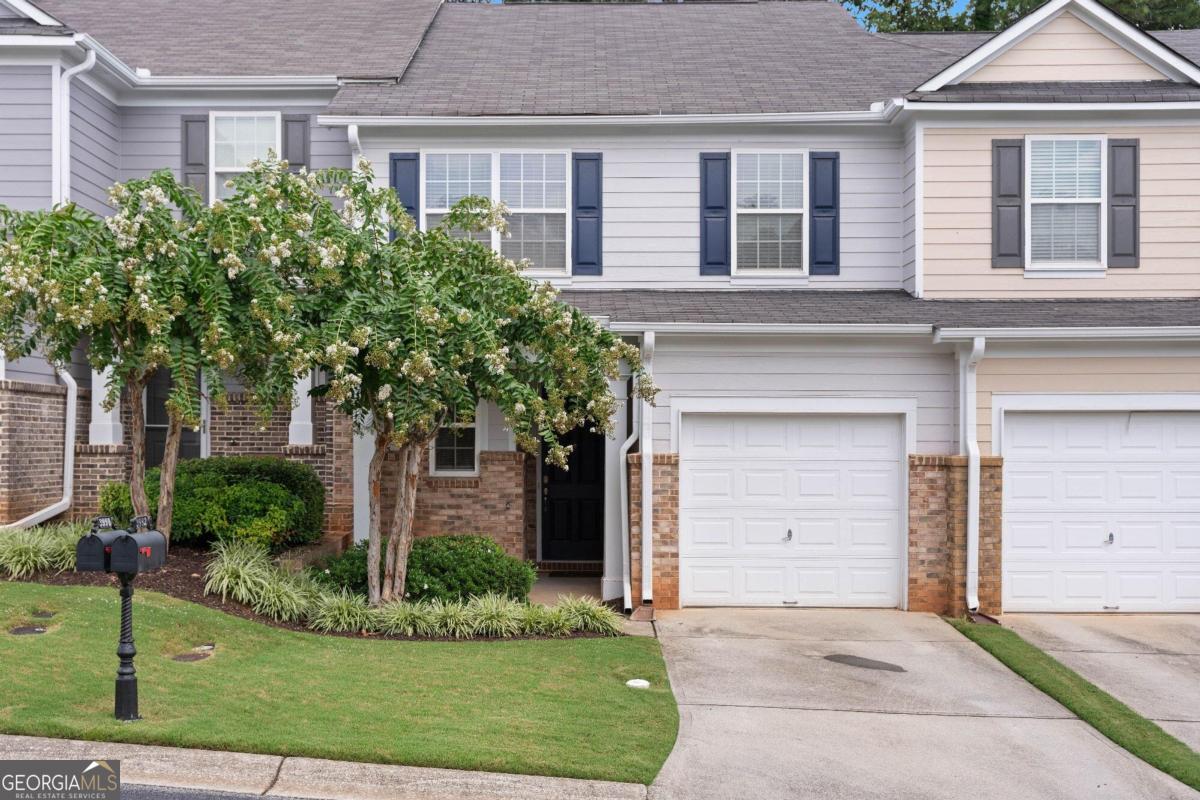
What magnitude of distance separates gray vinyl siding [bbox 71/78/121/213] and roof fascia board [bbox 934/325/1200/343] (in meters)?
9.61

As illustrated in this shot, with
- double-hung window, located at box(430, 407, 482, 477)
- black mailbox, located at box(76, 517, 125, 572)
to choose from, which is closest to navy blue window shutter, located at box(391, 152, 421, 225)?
double-hung window, located at box(430, 407, 482, 477)

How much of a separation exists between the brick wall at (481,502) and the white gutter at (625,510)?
1399 mm

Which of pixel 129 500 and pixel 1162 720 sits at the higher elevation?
pixel 129 500

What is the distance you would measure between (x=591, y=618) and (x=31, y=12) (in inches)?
368

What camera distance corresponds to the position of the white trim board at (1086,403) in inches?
430

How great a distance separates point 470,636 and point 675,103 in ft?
22.9

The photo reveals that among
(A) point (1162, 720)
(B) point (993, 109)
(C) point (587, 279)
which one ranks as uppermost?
(B) point (993, 109)

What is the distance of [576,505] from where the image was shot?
14.1 metres

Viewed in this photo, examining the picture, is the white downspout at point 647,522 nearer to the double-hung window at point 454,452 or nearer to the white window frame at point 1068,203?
the double-hung window at point 454,452

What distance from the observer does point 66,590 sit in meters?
8.98

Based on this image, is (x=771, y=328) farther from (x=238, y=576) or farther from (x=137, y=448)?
(x=137, y=448)

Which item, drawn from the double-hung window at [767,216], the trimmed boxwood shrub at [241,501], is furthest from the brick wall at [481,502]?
the double-hung window at [767,216]

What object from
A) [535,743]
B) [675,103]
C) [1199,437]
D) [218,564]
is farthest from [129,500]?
[1199,437]

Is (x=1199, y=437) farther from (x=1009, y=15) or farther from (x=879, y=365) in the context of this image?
(x=1009, y=15)
